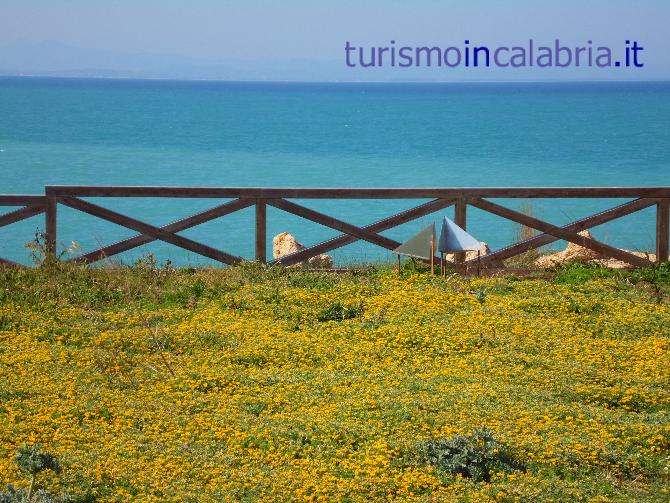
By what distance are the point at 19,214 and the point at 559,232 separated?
9.10 meters

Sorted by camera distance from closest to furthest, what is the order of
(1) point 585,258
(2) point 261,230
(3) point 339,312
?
(3) point 339,312, (2) point 261,230, (1) point 585,258

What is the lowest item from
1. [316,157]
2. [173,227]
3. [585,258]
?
[585,258]

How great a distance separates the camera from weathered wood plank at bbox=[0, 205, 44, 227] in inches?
628

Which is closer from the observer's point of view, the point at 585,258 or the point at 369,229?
the point at 369,229

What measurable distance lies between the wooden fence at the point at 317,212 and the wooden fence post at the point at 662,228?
0.02 meters

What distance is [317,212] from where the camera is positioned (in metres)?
16.2

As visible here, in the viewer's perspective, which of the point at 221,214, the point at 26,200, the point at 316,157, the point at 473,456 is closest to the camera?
the point at 473,456

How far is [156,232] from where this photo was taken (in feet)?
53.5

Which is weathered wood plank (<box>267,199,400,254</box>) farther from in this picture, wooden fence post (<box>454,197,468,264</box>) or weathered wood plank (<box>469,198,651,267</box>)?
weathered wood plank (<box>469,198,651,267</box>)

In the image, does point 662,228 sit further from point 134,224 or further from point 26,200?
point 26,200

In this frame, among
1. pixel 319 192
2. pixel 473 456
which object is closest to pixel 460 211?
pixel 319 192

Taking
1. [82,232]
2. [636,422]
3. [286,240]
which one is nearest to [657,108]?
[82,232]

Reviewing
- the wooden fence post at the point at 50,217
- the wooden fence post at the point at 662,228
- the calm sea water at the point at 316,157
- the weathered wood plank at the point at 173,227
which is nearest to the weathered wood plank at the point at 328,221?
the weathered wood plank at the point at 173,227

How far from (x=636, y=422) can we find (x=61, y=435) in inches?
219
